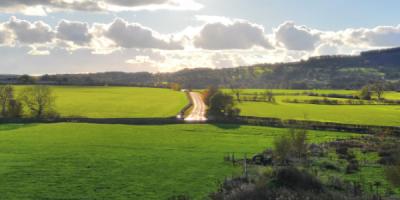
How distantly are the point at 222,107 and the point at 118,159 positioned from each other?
185 feet

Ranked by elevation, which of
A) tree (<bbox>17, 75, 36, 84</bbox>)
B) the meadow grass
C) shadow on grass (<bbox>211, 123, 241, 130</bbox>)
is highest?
tree (<bbox>17, 75, 36, 84</bbox>)

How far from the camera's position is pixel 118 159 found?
155ft

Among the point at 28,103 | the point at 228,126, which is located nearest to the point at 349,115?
the point at 228,126

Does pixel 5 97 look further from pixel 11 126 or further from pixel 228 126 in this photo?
pixel 228 126

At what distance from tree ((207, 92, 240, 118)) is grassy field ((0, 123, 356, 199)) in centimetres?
1766

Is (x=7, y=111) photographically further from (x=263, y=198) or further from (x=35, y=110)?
(x=263, y=198)

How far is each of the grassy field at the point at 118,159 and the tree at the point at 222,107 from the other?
1766cm

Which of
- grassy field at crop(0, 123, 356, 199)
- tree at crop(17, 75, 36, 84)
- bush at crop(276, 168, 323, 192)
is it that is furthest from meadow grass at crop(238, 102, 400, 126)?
tree at crop(17, 75, 36, 84)

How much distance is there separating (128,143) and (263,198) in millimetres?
37917

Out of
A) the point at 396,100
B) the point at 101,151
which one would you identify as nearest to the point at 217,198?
the point at 101,151

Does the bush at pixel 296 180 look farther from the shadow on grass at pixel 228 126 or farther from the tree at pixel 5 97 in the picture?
the tree at pixel 5 97

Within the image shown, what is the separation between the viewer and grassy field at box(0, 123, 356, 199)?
108 ft

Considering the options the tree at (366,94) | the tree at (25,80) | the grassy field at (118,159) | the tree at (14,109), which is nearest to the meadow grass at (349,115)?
the grassy field at (118,159)

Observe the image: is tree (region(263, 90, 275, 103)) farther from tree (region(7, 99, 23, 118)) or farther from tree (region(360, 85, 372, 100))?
tree (region(7, 99, 23, 118))
